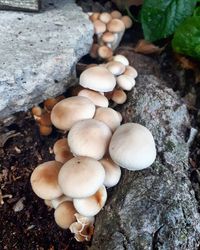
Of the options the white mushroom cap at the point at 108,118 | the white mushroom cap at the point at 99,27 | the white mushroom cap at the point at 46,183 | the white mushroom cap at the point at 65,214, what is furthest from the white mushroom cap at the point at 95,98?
the white mushroom cap at the point at 99,27

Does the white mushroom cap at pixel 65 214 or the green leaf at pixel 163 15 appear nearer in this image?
the white mushroom cap at pixel 65 214

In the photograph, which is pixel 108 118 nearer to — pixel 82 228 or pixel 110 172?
pixel 110 172

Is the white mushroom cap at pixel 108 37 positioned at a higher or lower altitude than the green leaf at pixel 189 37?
lower

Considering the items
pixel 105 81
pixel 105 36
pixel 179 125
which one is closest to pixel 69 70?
pixel 105 81

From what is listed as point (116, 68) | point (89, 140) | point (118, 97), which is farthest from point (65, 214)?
point (116, 68)

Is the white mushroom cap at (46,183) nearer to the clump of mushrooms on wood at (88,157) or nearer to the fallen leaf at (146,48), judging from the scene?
the clump of mushrooms on wood at (88,157)

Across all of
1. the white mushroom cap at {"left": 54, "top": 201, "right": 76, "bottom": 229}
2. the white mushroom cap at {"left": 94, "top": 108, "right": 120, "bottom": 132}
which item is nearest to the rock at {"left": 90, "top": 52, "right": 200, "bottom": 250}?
the white mushroom cap at {"left": 54, "top": 201, "right": 76, "bottom": 229}

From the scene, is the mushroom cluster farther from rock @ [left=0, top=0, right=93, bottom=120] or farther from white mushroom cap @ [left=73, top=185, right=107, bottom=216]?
white mushroom cap @ [left=73, top=185, right=107, bottom=216]
